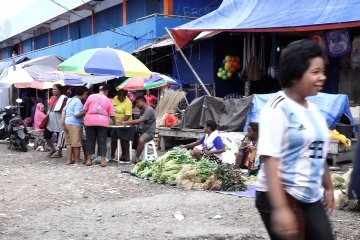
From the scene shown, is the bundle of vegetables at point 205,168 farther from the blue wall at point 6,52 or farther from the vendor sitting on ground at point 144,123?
the blue wall at point 6,52

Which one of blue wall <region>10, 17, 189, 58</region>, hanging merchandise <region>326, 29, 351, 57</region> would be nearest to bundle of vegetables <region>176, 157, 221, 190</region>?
hanging merchandise <region>326, 29, 351, 57</region>

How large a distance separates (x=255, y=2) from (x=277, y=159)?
34.6 ft

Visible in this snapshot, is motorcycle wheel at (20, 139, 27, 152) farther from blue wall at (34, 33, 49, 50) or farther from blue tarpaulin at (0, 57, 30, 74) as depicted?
blue wall at (34, 33, 49, 50)

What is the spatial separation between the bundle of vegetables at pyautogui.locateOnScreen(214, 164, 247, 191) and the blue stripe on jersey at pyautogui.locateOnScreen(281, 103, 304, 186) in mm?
4618

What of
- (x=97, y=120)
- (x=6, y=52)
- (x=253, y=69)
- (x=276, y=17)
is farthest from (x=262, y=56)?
(x=6, y=52)

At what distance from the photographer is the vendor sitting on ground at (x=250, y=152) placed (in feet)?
27.4

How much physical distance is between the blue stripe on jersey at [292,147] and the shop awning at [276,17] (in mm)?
7655

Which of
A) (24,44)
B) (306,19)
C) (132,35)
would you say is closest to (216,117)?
(306,19)

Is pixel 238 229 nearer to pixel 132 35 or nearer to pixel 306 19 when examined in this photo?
pixel 306 19

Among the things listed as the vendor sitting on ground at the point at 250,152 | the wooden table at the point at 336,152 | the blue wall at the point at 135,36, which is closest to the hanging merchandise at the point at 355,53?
the wooden table at the point at 336,152

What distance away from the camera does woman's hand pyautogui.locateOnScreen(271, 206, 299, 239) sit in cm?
244

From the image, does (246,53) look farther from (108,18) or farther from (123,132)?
(108,18)

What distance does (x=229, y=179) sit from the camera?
285 inches

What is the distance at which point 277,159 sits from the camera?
2.58 metres
